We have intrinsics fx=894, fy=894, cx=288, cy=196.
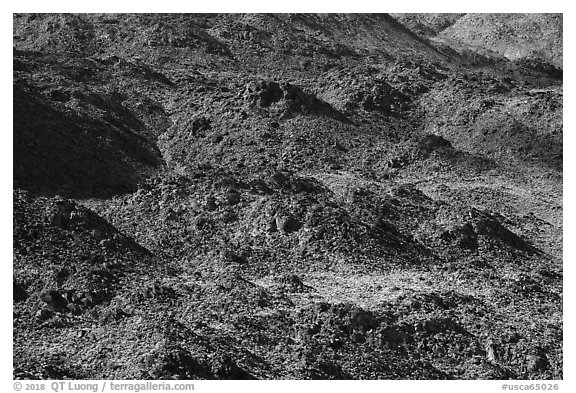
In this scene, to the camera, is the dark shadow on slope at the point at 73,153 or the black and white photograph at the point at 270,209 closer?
the black and white photograph at the point at 270,209

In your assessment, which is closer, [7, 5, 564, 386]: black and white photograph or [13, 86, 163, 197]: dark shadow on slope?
[7, 5, 564, 386]: black and white photograph

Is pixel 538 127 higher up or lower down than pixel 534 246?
higher up

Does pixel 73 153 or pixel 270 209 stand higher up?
pixel 73 153

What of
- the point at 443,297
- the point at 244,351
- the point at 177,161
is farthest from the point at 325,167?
the point at 244,351

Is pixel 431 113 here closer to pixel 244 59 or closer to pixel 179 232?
pixel 244 59

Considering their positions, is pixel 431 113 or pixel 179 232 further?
pixel 431 113

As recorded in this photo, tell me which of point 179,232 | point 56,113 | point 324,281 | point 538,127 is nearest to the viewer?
point 324,281

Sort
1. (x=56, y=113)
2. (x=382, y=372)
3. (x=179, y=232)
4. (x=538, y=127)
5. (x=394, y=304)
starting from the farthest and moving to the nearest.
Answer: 1. (x=538, y=127)
2. (x=56, y=113)
3. (x=179, y=232)
4. (x=394, y=304)
5. (x=382, y=372)

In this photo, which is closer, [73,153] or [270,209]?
[270,209]
